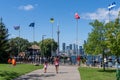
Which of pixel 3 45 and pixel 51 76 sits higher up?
pixel 3 45

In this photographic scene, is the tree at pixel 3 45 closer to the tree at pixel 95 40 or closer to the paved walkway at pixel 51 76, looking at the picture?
the tree at pixel 95 40

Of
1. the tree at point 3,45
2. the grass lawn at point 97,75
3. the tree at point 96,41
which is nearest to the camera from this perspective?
the grass lawn at point 97,75

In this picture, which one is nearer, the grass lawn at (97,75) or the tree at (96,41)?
the grass lawn at (97,75)

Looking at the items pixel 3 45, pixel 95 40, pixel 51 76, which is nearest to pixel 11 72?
pixel 51 76

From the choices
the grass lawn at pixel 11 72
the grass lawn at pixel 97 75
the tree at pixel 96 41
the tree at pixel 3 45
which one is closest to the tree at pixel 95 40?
the tree at pixel 96 41

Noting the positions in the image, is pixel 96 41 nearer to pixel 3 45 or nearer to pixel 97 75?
pixel 97 75

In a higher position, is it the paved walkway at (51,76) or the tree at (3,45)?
the tree at (3,45)

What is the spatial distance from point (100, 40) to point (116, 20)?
3.13 metres

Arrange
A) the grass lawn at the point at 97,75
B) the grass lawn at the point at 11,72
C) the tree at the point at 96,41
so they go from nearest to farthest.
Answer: the grass lawn at the point at 11,72 → the grass lawn at the point at 97,75 → the tree at the point at 96,41

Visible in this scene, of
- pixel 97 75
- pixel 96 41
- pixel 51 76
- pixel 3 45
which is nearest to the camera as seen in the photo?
pixel 51 76

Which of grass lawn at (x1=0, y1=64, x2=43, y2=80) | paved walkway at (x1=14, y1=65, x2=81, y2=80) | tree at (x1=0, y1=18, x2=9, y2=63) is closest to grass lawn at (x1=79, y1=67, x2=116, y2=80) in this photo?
paved walkway at (x1=14, y1=65, x2=81, y2=80)

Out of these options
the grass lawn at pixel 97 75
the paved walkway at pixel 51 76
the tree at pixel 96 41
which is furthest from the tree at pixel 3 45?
the paved walkway at pixel 51 76

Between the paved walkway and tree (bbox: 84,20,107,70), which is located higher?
tree (bbox: 84,20,107,70)

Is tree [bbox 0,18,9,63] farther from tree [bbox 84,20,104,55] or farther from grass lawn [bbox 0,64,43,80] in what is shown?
tree [bbox 84,20,104,55]
